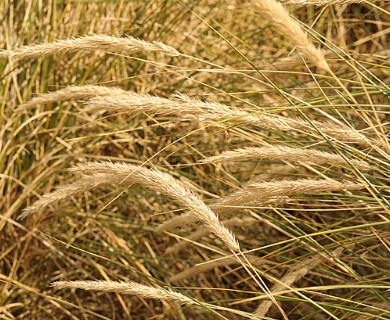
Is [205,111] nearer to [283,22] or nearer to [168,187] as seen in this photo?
[168,187]

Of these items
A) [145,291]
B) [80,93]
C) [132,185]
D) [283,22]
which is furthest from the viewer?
[132,185]

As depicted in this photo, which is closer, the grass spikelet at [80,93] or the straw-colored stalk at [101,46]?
the straw-colored stalk at [101,46]

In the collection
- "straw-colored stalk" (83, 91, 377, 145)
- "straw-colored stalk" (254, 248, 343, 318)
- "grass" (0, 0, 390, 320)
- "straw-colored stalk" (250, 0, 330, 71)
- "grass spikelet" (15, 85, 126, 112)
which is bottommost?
"grass" (0, 0, 390, 320)

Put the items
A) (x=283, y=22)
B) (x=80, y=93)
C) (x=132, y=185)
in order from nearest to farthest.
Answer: (x=283, y=22), (x=80, y=93), (x=132, y=185)

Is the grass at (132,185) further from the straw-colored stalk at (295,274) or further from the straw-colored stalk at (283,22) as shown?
the straw-colored stalk at (283,22)

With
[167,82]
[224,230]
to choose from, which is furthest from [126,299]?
[224,230]

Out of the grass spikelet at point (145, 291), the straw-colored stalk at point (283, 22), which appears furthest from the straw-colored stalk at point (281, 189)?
the straw-colored stalk at point (283, 22)

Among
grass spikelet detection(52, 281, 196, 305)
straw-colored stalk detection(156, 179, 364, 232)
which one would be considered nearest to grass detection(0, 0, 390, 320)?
straw-colored stalk detection(156, 179, 364, 232)

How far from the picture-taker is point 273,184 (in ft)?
4.29

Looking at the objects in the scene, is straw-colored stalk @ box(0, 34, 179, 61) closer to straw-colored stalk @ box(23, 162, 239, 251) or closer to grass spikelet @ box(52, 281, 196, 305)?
straw-colored stalk @ box(23, 162, 239, 251)

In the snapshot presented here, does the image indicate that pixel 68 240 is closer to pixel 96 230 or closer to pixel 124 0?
pixel 96 230

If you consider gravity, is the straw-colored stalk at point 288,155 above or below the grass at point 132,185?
above

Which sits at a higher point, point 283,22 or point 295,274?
point 283,22

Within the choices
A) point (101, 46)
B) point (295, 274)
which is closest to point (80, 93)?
point (101, 46)
